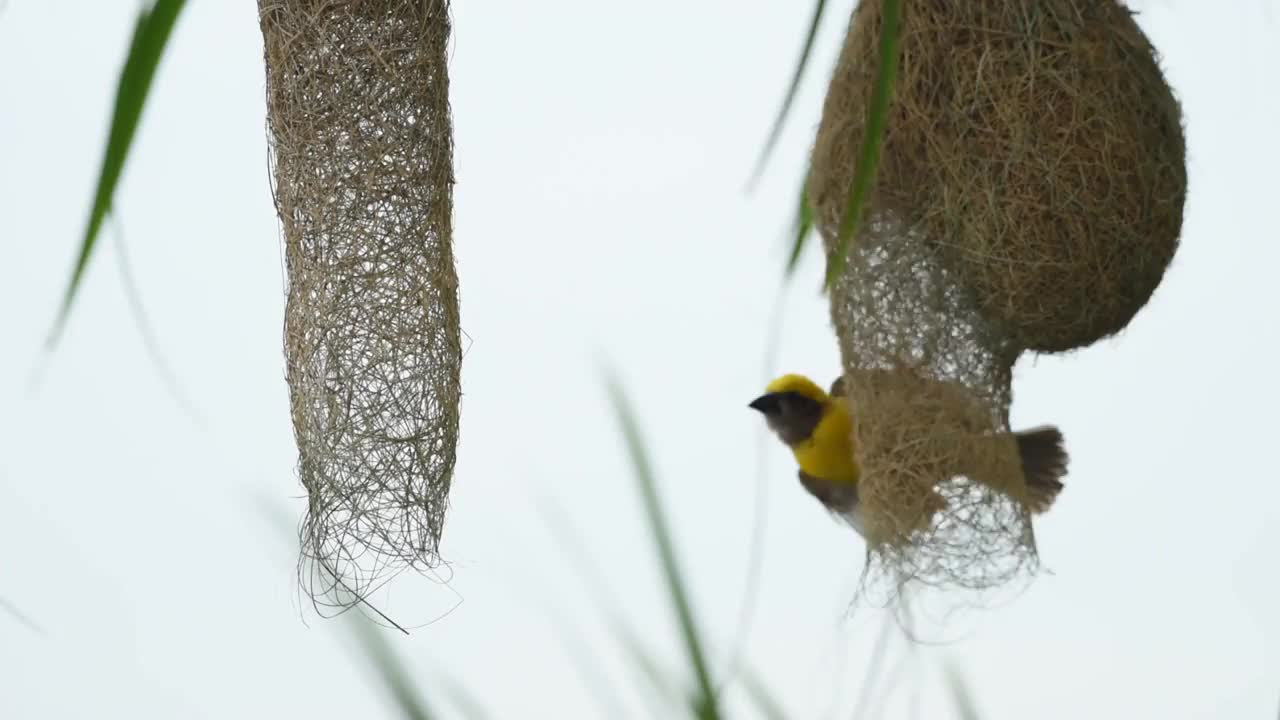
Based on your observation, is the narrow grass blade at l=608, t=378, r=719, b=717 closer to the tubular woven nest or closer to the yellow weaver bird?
the tubular woven nest

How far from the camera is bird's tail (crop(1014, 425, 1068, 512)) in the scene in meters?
1.23

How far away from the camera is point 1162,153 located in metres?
1.06

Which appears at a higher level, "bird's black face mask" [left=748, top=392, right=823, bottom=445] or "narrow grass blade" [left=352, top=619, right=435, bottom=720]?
"narrow grass blade" [left=352, top=619, right=435, bottom=720]

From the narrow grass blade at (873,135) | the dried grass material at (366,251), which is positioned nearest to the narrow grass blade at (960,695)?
the narrow grass blade at (873,135)

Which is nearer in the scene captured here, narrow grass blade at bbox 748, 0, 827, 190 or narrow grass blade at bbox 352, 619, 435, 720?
narrow grass blade at bbox 352, 619, 435, 720

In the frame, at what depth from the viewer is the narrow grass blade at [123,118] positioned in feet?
1.53

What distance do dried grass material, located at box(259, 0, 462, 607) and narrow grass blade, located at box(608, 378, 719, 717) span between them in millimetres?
690

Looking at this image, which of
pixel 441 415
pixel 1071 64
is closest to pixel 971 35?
pixel 1071 64

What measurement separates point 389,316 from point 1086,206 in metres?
0.65

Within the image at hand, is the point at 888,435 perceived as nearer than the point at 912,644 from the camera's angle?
No

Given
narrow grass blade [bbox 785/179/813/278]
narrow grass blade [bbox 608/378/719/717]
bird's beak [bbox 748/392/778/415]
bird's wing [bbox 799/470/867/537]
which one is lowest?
bird's wing [bbox 799/470/867/537]

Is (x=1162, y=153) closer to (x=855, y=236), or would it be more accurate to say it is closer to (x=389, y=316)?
(x=855, y=236)

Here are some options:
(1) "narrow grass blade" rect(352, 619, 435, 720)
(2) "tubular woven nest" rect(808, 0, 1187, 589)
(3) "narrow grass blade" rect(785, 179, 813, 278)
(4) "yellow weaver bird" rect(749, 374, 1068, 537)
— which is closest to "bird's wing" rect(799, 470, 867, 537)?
(4) "yellow weaver bird" rect(749, 374, 1068, 537)

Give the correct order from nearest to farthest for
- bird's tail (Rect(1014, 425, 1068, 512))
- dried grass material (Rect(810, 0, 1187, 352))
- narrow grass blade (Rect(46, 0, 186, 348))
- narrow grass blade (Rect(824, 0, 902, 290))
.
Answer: narrow grass blade (Rect(46, 0, 186, 348)), narrow grass blade (Rect(824, 0, 902, 290)), dried grass material (Rect(810, 0, 1187, 352)), bird's tail (Rect(1014, 425, 1068, 512))
